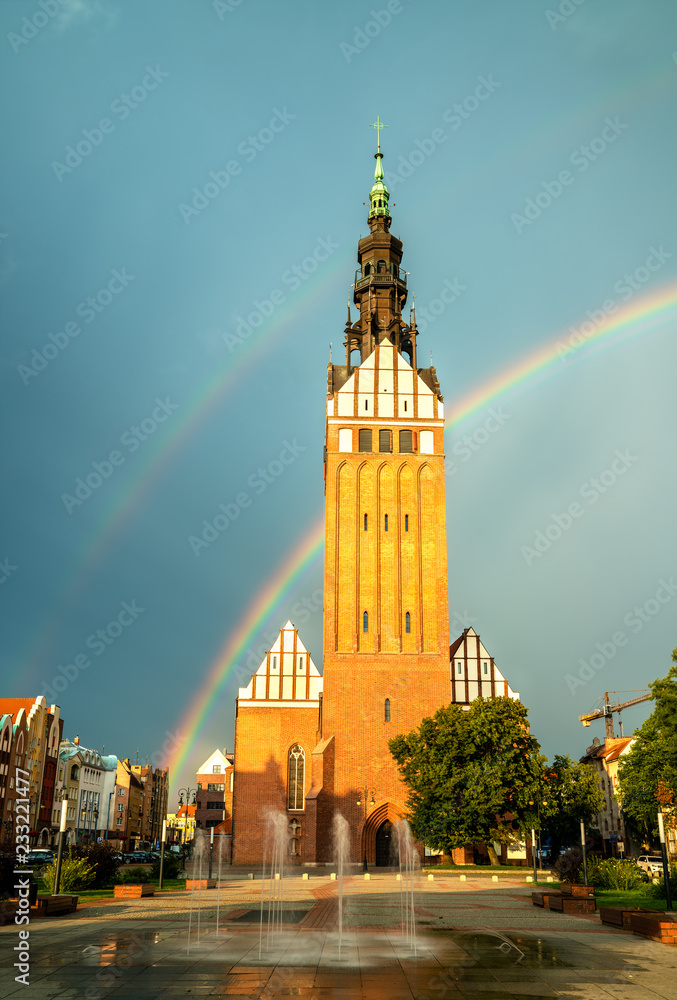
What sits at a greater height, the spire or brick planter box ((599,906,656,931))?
the spire

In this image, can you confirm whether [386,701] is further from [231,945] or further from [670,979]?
[670,979]

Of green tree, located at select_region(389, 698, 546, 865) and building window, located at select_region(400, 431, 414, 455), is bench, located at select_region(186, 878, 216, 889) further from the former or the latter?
building window, located at select_region(400, 431, 414, 455)

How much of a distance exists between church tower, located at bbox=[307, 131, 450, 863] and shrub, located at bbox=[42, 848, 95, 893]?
19.6 meters

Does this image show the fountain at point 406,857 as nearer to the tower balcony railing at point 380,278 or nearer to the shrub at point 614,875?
the shrub at point 614,875

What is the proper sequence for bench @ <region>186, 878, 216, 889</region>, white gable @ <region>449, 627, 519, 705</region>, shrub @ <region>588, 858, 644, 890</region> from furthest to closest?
white gable @ <region>449, 627, 519, 705</region>
shrub @ <region>588, 858, 644, 890</region>
bench @ <region>186, 878, 216, 889</region>

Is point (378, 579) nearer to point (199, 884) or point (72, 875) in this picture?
point (199, 884)

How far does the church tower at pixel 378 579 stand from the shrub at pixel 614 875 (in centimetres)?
1668

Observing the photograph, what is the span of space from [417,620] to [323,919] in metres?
30.3

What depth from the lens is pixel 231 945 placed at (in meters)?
14.2

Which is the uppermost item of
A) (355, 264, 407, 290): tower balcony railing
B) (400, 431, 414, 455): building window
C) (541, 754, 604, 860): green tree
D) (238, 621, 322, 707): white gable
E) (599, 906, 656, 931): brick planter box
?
(355, 264, 407, 290): tower balcony railing

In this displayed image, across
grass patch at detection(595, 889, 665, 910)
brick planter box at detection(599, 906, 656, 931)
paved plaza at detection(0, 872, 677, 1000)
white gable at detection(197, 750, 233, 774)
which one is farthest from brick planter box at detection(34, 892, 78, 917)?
white gable at detection(197, 750, 233, 774)

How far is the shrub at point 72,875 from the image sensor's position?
24.4 m

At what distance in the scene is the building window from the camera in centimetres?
5131

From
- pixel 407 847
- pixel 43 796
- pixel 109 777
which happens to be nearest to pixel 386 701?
pixel 407 847
